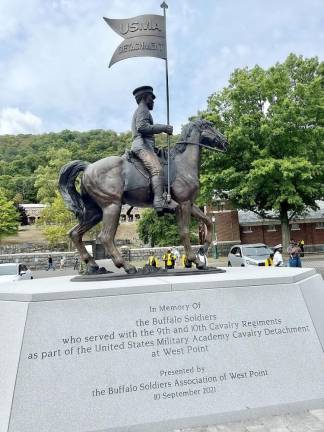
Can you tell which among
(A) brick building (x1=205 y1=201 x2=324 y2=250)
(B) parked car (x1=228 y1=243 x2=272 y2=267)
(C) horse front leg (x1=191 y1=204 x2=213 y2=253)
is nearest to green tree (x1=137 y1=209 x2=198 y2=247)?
(A) brick building (x1=205 y1=201 x2=324 y2=250)

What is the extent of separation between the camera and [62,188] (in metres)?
7.61

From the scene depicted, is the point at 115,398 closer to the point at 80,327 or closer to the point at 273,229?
the point at 80,327

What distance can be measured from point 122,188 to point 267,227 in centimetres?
3572

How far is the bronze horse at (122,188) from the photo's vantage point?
7289 mm

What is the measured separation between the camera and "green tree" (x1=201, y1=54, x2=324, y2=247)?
96.1 feet

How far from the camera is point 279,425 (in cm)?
464

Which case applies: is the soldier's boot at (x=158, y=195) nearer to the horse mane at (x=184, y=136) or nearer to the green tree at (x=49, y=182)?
the horse mane at (x=184, y=136)

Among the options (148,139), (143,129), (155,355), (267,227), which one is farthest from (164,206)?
(267,227)

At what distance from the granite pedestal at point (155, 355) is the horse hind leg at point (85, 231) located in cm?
214

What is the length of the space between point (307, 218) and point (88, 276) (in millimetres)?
37174

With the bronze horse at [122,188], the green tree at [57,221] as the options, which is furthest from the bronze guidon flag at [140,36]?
the green tree at [57,221]

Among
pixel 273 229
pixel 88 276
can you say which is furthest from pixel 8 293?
pixel 273 229

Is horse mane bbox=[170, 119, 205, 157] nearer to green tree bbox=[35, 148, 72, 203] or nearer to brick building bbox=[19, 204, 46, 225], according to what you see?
green tree bbox=[35, 148, 72, 203]

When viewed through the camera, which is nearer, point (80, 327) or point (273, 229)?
point (80, 327)
